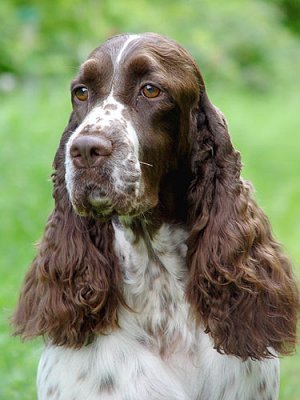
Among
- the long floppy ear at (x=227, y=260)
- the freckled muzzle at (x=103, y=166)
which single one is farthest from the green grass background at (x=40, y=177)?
the freckled muzzle at (x=103, y=166)

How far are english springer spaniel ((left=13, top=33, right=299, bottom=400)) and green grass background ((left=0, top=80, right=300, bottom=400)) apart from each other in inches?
50.2

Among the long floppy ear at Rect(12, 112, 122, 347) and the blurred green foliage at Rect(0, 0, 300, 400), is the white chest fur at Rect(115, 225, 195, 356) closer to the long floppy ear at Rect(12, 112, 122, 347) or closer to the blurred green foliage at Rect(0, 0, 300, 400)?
the long floppy ear at Rect(12, 112, 122, 347)

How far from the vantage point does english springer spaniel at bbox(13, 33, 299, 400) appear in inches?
177

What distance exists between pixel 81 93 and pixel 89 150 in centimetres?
47

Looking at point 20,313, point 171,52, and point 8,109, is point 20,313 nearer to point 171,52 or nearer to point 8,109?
point 171,52

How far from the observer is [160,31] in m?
17.7

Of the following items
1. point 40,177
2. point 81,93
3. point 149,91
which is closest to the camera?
point 149,91

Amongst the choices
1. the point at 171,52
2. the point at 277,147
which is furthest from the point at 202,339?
the point at 277,147

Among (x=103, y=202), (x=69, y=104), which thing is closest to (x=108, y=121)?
(x=103, y=202)

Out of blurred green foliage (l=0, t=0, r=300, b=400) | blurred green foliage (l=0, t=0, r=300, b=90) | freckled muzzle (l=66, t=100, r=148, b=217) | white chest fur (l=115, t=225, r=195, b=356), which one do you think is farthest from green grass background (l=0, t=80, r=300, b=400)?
freckled muzzle (l=66, t=100, r=148, b=217)

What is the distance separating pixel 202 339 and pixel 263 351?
0.79ft

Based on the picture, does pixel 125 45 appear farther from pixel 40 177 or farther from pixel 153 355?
pixel 40 177

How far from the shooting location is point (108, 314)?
4512mm

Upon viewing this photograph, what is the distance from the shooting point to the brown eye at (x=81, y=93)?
438 centimetres
